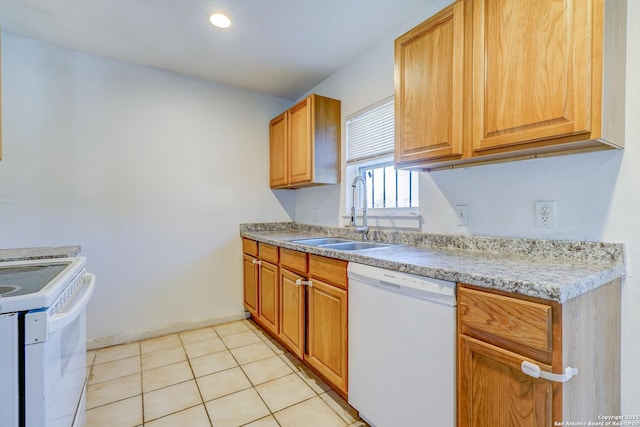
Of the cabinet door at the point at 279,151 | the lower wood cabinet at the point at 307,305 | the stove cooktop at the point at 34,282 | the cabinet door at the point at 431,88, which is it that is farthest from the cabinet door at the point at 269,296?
the cabinet door at the point at 431,88

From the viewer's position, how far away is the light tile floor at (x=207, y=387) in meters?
1.62

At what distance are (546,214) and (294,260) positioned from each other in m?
1.48

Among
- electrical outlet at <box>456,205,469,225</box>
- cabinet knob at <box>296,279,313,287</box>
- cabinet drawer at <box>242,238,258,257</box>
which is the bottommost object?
cabinet knob at <box>296,279,313,287</box>

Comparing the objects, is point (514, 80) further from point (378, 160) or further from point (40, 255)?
point (40, 255)

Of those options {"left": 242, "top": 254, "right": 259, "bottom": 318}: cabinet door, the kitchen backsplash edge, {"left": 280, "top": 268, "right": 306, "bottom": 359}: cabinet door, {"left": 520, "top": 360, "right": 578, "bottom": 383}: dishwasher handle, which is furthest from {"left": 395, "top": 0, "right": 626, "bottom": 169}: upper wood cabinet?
{"left": 242, "top": 254, "right": 259, "bottom": 318}: cabinet door

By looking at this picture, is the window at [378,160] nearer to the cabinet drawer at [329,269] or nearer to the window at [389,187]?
the window at [389,187]

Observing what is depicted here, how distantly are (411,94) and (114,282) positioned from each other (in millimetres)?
2753

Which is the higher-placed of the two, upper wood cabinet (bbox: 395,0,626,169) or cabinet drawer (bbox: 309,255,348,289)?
upper wood cabinet (bbox: 395,0,626,169)

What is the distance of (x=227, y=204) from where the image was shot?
3.04m

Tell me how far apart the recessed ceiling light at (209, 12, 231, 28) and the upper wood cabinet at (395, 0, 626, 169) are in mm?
1205

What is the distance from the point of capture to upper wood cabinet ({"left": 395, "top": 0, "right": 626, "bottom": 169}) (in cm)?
102

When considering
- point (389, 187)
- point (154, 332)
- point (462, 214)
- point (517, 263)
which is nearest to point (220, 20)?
point (389, 187)

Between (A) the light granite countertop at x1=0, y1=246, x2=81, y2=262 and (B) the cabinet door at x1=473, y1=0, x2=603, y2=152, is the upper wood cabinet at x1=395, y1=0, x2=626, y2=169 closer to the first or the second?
(B) the cabinet door at x1=473, y1=0, x2=603, y2=152

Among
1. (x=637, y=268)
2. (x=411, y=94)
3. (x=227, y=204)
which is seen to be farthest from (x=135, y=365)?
(x=637, y=268)
